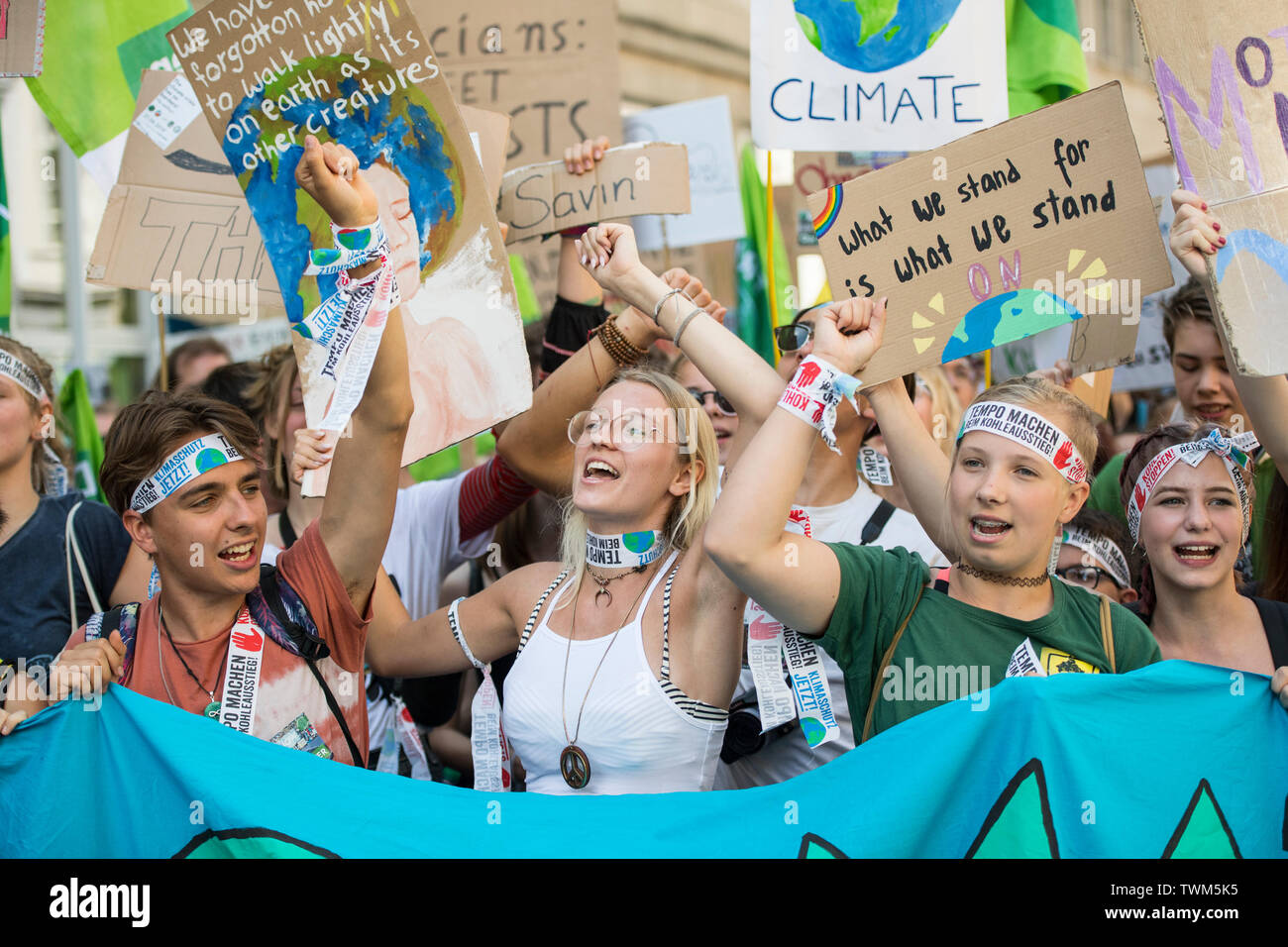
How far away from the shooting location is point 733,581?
7.65 feet

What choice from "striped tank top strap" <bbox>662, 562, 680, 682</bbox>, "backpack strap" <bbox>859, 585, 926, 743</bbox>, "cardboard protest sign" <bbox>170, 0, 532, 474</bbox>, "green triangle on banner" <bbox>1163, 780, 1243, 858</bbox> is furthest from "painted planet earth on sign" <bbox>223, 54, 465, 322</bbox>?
"green triangle on banner" <bbox>1163, 780, 1243, 858</bbox>

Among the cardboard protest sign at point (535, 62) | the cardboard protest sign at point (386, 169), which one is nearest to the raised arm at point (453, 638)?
the cardboard protest sign at point (386, 169)

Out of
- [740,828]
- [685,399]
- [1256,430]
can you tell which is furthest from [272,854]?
[1256,430]

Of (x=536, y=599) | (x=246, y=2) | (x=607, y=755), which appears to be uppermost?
(x=246, y=2)

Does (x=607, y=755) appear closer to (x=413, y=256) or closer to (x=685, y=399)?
(x=685, y=399)

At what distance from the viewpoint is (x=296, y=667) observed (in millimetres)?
2480

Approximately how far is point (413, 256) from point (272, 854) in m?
1.36

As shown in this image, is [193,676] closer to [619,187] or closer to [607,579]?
[607,579]

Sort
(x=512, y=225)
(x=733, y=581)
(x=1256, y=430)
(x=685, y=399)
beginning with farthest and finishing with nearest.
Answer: (x=512, y=225), (x=685, y=399), (x=1256, y=430), (x=733, y=581)

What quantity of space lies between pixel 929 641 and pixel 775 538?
35 cm

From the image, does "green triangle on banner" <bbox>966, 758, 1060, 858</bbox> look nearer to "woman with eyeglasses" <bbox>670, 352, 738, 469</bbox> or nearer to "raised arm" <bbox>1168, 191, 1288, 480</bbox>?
"raised arm" <bbox>1168, 191, 1288, 480</bbox>

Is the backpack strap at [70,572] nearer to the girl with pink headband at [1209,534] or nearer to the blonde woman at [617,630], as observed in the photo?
the blonde woman at [617,630]

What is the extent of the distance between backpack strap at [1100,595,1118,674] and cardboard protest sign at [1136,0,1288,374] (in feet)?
2.13
